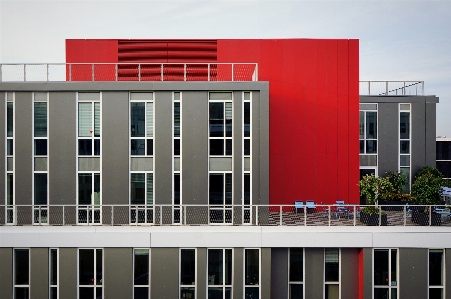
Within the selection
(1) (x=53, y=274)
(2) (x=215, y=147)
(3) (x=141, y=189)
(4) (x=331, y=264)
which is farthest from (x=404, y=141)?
(1) (x=53, y=274)

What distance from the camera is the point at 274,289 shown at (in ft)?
39.9

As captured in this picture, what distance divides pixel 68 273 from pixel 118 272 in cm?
164

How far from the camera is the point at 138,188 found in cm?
1245

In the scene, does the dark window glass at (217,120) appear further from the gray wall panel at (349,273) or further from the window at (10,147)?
the window at (10,147)

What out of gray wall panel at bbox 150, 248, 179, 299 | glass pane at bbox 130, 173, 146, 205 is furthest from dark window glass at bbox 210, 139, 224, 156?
gray wall panel at bbox 150, 248, 179, 299

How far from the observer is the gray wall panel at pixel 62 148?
12.3 meters

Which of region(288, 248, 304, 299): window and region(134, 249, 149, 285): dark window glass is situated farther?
region(288, 248, 304, 299): window

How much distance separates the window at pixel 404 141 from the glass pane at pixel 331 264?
8631 mm

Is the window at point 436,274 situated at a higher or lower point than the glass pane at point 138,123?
lower

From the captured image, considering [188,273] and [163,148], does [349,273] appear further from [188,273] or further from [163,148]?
[163,148]

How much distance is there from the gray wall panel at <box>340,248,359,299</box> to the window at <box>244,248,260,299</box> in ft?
9.43

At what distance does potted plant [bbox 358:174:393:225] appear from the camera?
12000 millimetres

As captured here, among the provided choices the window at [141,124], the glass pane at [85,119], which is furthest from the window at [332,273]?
the glass pane at [85,119]

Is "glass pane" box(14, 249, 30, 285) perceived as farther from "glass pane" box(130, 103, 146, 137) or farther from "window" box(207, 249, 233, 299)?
"window" box(207, 249, 233, 299)
